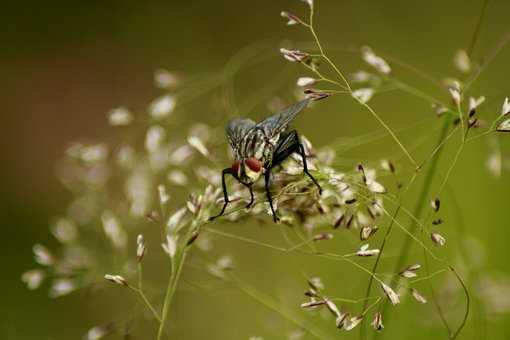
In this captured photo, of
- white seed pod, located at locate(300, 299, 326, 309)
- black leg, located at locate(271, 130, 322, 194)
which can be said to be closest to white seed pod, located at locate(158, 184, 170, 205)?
black leg, located at locate(271, 130, 322, 194)

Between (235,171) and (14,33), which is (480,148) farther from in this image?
(14,33)

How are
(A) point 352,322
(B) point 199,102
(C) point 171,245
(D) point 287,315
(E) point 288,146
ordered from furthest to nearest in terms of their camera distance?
1. (B) point 199,102
2. (D) point 287,315
3. (E) point 288,146
4. (C) point 171,245
5. (A) point 352,322

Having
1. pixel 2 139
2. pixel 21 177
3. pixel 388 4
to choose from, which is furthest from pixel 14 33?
pixel 388 4

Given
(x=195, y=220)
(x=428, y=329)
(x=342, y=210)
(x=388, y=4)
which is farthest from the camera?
(x=388, y=4)

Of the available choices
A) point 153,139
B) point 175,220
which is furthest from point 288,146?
point 153,139

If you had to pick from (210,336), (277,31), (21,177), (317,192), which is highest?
(317,192)

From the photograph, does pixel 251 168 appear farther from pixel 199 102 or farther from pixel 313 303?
pixel 199 102
